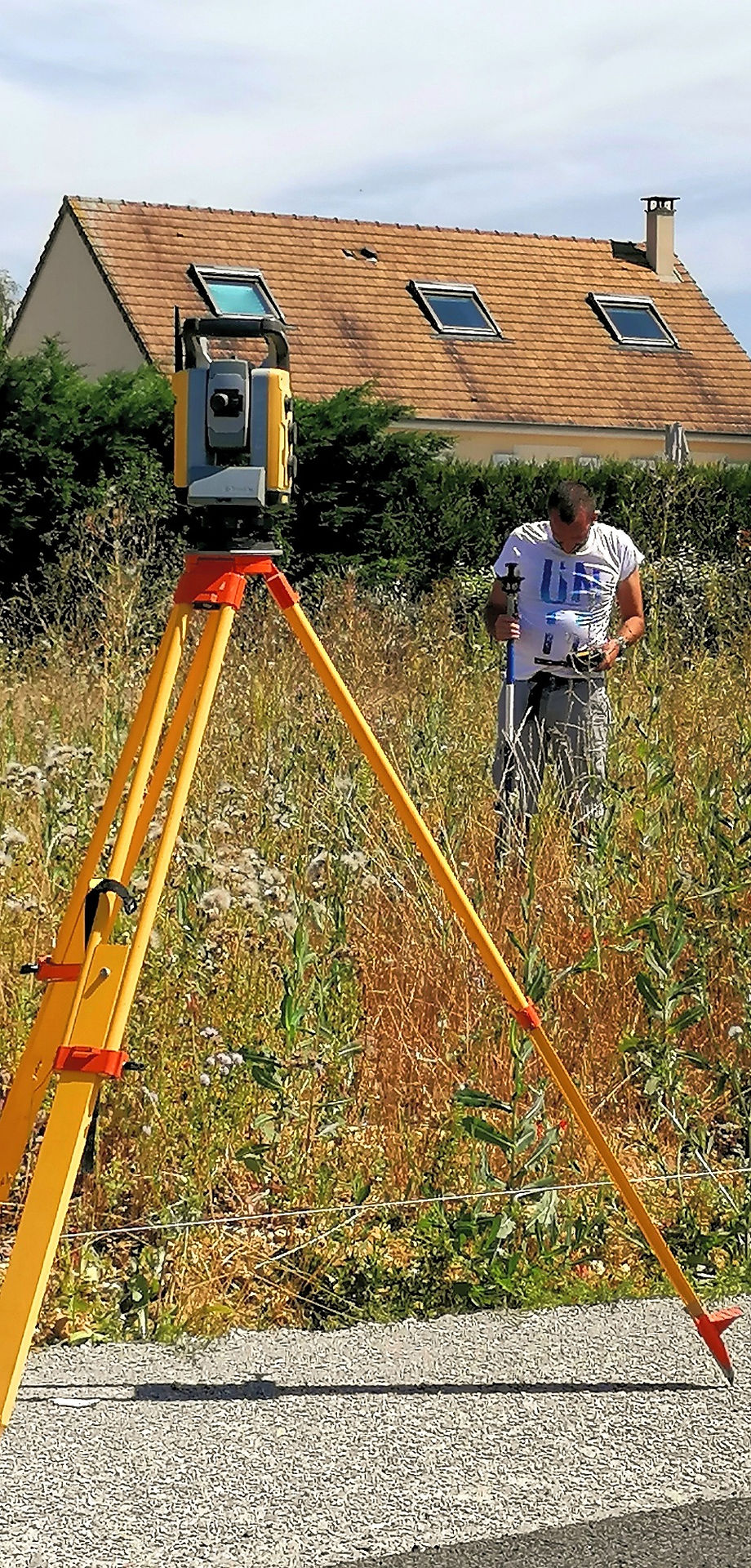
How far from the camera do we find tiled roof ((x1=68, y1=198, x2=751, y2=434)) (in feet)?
98.2

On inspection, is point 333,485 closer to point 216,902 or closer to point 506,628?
point 506,628

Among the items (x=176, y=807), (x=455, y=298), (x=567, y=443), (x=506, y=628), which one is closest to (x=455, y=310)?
(x=455, y=298)

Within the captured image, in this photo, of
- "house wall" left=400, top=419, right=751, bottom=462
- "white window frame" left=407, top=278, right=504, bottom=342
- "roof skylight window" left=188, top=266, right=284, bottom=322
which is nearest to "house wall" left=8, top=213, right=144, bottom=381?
"roof skylight window" left=188, top=266, right=284, bottom=322

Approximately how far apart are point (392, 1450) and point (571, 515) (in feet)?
13.9

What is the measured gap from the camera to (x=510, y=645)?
7.06m

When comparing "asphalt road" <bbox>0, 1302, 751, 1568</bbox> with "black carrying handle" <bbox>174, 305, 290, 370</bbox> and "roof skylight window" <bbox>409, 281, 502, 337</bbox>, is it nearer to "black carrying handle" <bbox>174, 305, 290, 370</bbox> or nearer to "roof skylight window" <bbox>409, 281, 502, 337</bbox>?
"black carrying handle" <bbox>174, 305, 290, 370</bbox>

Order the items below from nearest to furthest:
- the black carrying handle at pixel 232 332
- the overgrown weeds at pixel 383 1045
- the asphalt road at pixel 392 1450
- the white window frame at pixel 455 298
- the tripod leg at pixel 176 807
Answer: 1. the asphalt road at pixel 392 1450
2. the tripod leg at pixel 176 807
3. the black carrying handle at pixel 232 332
4. the overgrown weeds at pixel 383 1045
5. the white window frame at pixel 455 298

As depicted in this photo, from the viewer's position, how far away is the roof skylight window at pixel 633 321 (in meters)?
34.3

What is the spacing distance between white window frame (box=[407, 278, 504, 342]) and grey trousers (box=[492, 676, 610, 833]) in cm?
2562

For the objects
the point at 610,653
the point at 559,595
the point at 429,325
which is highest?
the point at 429,325

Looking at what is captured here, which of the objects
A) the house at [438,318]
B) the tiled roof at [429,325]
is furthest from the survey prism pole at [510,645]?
the tiled roof at [429,325]

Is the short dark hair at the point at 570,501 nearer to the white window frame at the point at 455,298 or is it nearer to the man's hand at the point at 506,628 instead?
the man's hand at the point at 506,628

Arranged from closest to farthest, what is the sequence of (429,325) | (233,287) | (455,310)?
(233,287)
(429,325)
(455,310)

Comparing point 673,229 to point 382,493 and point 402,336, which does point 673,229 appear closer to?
point 402,336
